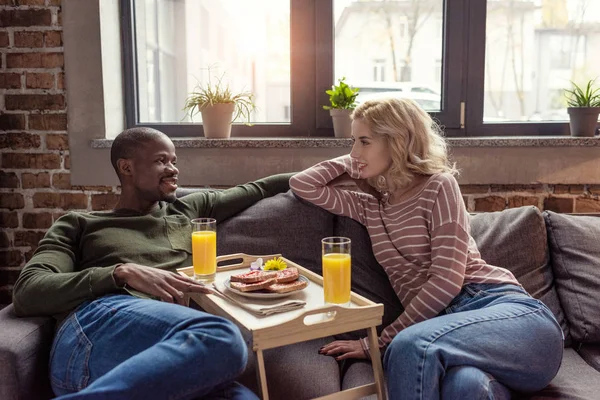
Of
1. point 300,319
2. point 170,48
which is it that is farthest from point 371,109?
point 170,48

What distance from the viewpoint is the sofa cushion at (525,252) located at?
2018 millimetres

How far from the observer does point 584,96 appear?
2.67m

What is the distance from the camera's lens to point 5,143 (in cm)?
272

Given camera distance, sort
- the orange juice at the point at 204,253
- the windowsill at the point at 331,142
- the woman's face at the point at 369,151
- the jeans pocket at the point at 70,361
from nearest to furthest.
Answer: the jeans pocket at the point at 70,361 < the orange juice at the point at 204,253 < the woman's face at the point at 369,151 < the windowsill at the point at 331,142

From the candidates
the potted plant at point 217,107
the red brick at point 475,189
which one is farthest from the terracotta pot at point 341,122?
the red brick at point 475,189

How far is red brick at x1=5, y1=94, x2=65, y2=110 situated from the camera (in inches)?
105

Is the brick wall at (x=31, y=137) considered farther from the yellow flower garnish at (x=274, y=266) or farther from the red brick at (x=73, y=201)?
the yellow flower garnish at (x=274, y=266)

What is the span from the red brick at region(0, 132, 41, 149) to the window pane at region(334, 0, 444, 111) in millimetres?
1424

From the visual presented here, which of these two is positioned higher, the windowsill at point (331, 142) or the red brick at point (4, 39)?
the red brick at point (4, 39)

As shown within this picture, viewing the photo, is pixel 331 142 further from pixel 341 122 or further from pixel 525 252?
pixel 525 252

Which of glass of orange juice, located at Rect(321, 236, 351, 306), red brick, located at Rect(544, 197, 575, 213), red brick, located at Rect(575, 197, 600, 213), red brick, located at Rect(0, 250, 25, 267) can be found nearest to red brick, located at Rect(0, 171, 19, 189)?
red brick, located at Rect(0, 250, 25, 267)

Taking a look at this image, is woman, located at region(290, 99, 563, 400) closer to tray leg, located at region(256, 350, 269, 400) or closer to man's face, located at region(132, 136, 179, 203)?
tray leg, located at region(256, 350, 269, 400)

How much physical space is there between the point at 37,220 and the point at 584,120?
8.29 ft

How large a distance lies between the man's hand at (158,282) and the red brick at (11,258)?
137cm
